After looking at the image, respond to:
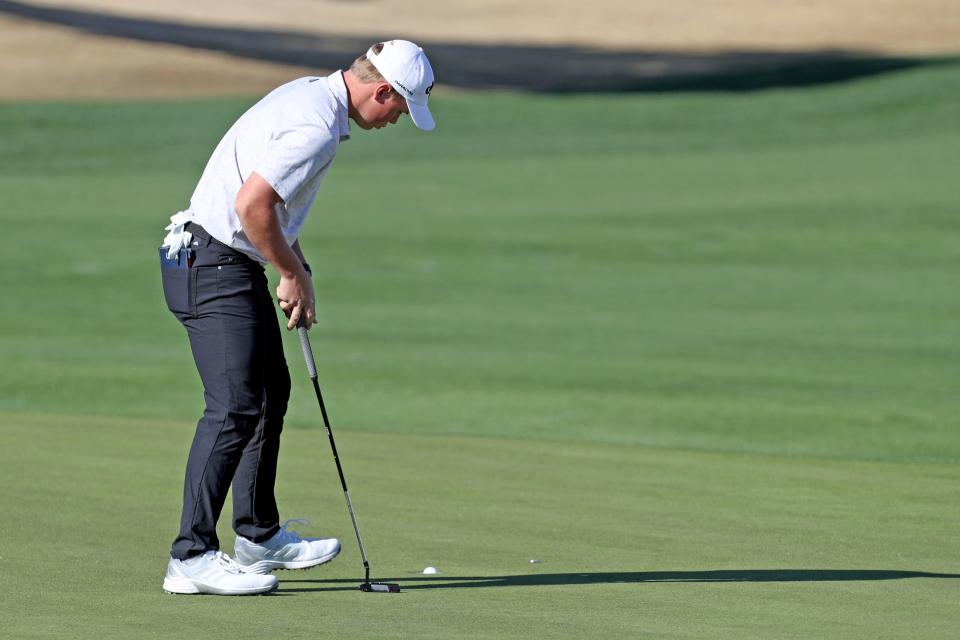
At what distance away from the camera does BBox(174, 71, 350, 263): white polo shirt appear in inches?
241

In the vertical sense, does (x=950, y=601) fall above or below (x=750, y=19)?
below

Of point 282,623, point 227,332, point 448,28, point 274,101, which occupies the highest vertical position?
point 448,28

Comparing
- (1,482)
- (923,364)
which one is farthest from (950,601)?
(923,364)

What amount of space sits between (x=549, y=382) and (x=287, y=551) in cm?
748

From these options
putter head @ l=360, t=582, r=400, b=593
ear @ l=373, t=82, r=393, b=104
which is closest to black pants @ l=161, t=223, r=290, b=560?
putter head @ l=360, t=582, r=400, b=593

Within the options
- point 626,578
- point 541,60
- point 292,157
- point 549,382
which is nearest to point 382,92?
point 292,157

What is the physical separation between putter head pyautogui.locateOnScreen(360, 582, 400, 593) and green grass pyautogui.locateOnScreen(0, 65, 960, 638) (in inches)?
2.3

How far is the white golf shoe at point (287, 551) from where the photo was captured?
6.80 metres

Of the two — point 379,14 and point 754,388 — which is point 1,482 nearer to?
point 754,388

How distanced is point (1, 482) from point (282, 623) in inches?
120

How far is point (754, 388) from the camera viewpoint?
1383 centimetres

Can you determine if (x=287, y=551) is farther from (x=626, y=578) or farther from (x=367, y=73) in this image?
(x=367, y=73)

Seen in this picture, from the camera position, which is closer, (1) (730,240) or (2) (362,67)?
(2) (362,67)

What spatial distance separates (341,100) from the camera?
634 cm
